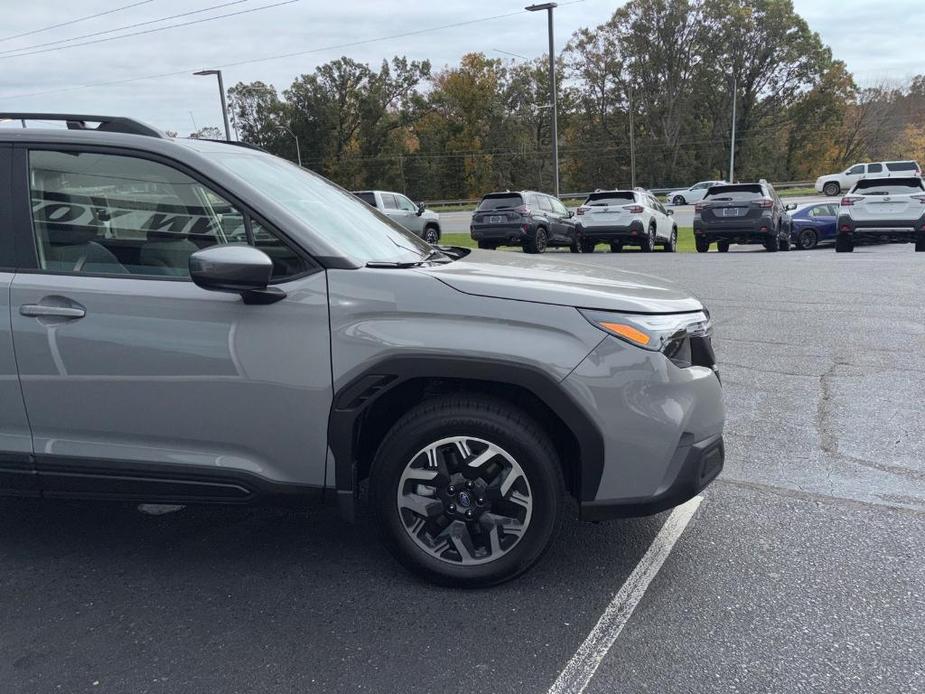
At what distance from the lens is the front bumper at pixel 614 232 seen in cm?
1889

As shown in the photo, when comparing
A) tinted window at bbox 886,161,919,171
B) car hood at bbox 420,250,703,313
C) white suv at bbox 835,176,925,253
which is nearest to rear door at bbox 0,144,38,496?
car hood at bbox 420,250,703,313

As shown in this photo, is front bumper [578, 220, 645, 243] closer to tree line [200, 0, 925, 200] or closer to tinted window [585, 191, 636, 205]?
tinted window [585, 191, 636, 205]

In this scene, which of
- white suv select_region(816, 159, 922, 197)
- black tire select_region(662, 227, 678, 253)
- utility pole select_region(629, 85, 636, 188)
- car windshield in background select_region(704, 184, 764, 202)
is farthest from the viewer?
utility pole select_region(629, 85, 636, 188)

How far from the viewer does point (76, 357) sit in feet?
9.91

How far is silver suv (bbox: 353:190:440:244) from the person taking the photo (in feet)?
74.8

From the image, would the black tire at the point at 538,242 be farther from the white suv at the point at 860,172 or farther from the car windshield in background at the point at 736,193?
the white suv at the point at 860,172

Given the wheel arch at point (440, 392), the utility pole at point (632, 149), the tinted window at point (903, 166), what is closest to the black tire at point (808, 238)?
the wheel arch at point (440, 392)

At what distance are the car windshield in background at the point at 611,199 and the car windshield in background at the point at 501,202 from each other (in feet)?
6.16

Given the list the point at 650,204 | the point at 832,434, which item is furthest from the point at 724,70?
the point at 832,434

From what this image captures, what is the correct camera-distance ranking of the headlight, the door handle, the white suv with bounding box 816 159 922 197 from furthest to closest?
the white suv with bounding box 816 159 922 197, the door handle, the headlight

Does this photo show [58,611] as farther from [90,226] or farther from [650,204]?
[650,204]

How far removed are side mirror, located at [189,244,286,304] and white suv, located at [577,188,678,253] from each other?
55.9 feet

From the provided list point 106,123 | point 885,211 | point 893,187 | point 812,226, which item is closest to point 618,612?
point 106,123

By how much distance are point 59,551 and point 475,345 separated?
7.30 feet
